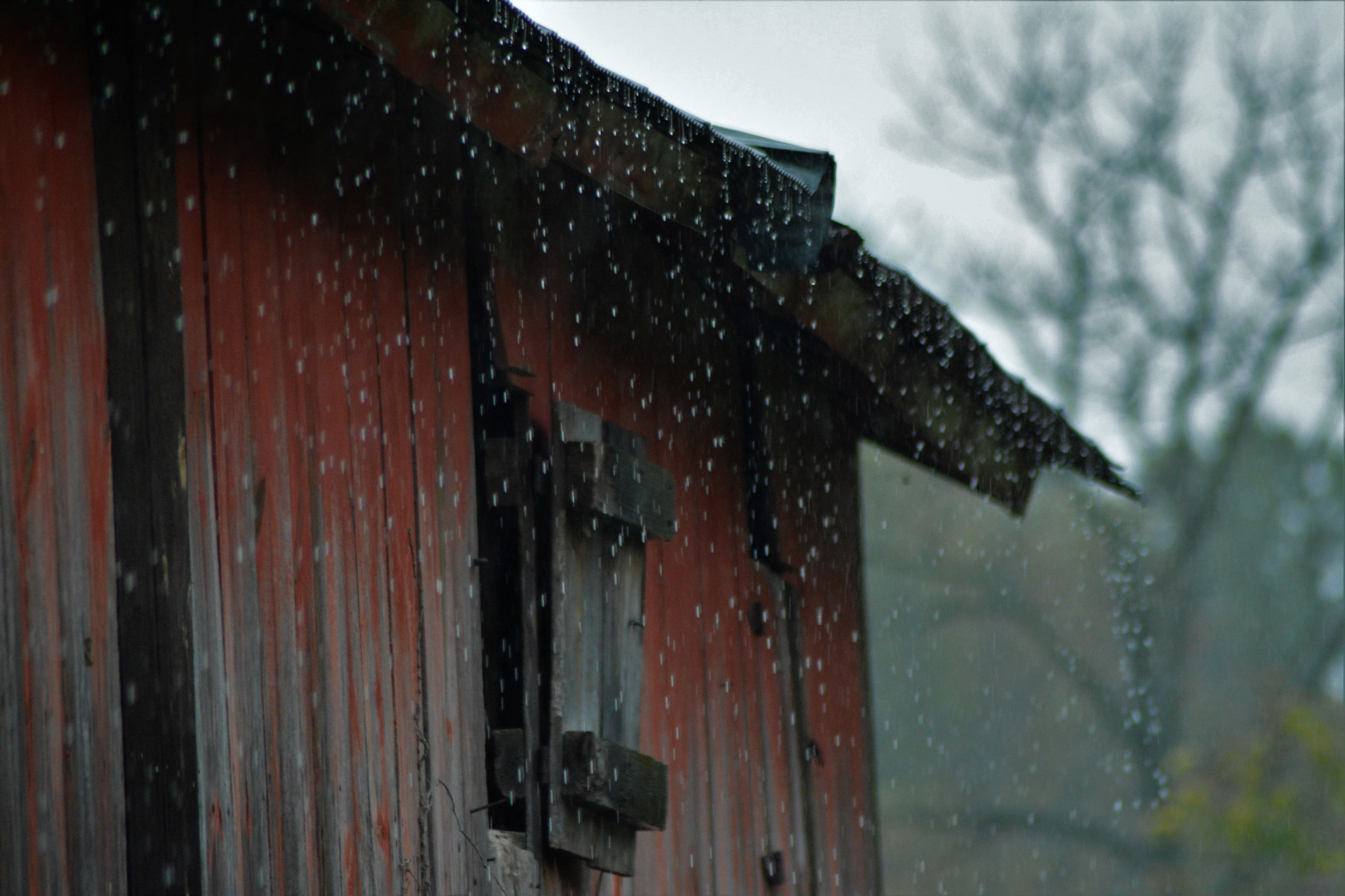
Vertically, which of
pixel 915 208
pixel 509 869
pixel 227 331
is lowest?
pixel 509 869

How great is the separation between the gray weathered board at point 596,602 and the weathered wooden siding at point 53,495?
1.34 metres

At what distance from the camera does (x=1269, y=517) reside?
54.0 ft

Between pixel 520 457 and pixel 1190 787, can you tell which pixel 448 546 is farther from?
pixel 1190 787

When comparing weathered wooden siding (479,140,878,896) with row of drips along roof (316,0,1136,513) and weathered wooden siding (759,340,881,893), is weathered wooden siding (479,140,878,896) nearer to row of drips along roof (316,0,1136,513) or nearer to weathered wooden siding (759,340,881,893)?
weathered wooden siding (759,340,881,893)

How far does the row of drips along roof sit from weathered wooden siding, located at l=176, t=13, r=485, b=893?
0.34m

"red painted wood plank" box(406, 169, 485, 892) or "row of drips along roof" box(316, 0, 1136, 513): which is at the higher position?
"row of drips along roof" box(316, 0, 1136, 513)

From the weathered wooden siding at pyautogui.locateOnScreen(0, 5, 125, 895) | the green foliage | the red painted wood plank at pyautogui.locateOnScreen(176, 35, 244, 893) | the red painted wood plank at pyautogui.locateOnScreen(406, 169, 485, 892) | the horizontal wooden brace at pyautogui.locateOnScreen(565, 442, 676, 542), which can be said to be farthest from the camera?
the green foliage

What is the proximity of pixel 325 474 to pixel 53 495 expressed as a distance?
2.50 feet

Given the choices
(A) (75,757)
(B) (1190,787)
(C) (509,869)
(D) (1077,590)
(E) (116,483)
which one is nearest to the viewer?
(A) (75,757)

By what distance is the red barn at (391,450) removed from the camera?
2418 mm

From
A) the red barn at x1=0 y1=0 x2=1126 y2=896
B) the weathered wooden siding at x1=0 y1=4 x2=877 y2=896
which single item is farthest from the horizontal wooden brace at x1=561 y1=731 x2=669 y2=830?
the weathered wooden siding at x1=0 y1=4 x2=877 y2=896

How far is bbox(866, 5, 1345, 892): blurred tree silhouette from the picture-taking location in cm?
1510

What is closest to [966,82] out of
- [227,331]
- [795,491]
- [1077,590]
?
[1077,590]

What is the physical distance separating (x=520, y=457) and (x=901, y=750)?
17423 mm
